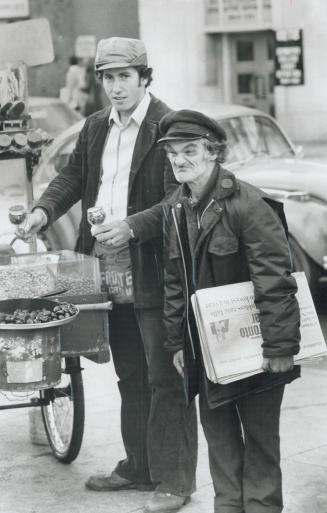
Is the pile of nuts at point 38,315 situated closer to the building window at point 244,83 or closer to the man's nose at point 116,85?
the man's nose at point 116,85

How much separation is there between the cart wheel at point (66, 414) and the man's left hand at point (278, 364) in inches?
58.4

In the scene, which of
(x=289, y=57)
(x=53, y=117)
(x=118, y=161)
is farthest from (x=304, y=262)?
(x=118, y=161)

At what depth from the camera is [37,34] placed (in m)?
7.08

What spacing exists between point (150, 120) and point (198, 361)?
124 centimetres

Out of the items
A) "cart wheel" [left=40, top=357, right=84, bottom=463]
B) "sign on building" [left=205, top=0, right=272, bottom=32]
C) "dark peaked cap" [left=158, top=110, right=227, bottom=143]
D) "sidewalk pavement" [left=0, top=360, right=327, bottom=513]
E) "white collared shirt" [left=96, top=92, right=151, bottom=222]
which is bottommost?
"sidewalk pavement" [left=0, top=360, right=327, bottom=513]

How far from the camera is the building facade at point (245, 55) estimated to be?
10.6m

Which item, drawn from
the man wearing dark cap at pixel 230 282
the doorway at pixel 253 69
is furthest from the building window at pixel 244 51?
the man wearing dark cap at pixel 230 282

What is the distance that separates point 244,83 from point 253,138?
907 millimetres

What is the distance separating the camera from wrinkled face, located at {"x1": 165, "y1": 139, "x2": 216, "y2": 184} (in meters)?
4.47

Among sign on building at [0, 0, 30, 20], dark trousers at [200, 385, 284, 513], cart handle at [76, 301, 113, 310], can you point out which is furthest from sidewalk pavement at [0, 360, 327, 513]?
sign on building at [0, 0, 30, 20]

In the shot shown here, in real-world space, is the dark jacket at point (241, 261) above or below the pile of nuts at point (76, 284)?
above

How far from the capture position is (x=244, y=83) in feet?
36.4

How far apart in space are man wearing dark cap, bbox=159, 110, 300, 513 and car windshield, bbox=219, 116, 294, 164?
5.56 m

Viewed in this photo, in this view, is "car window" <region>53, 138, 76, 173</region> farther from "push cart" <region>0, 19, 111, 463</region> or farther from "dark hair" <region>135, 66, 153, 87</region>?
"dark hair" <region>135, 66, 153, 87</region>
